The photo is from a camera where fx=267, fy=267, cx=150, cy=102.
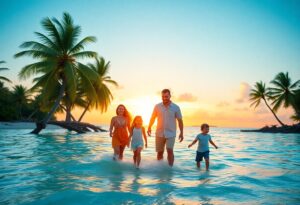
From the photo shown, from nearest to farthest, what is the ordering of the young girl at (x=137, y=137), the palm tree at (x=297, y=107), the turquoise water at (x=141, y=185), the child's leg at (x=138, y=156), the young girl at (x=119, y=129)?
the turquoise water at (x=141, y=185), the child's leg at (x=138, y=156), the young girl at (x=137, y=137), the young girl at (x=119, y=129), the palm tree at (x=297, y=107)

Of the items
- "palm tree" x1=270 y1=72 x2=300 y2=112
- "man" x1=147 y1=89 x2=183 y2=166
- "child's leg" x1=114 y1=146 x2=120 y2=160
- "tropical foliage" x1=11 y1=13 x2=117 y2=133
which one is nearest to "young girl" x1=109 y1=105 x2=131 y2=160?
"child's leg" x1=114 y1=146 x2=120 y2=160

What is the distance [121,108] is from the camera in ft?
25.8

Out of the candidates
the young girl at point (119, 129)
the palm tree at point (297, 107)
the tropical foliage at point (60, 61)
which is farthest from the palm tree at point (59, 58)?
the palm tree at point (297, 107)

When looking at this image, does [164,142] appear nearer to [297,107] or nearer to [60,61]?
[60,61]

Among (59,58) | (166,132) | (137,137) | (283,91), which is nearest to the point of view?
(166,132)

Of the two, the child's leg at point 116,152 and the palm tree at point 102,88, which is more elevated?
the palm tree at point 102,88

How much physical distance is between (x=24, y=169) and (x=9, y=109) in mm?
46150

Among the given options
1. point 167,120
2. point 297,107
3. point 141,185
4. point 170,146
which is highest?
point 297,107

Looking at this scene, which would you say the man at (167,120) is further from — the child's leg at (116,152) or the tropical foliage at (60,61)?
the tropical foliage at (60,61)

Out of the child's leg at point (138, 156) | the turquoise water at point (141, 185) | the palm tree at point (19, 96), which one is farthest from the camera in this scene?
the palm tree at point (19, 96)

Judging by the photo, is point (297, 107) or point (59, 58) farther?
point (297, 107)

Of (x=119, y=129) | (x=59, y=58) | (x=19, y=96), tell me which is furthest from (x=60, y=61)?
(x=19, y=96)

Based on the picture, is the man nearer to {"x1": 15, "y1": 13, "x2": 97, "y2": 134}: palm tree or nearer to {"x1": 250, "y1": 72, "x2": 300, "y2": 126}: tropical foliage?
{"x1": 15, "y1": 13, "x2": 97, "y2": 134}: palm tree

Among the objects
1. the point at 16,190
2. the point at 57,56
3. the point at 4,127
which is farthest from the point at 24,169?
the point at 4,127
